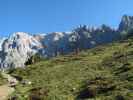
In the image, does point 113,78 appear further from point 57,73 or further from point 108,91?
point 57,73

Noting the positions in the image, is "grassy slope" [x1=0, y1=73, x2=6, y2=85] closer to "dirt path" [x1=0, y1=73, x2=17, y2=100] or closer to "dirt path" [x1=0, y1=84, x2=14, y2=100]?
"dirt path" [x1=0, y1=73, x2=17, y2=100]

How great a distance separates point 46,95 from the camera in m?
42.7

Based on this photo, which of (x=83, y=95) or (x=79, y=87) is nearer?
(x=83, y=95)

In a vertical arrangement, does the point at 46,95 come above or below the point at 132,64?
below

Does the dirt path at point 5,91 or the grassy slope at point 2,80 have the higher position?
the grassy slope at point 2,80

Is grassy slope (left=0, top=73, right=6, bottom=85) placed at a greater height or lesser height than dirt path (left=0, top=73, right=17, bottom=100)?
greater

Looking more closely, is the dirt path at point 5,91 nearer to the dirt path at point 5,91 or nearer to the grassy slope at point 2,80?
the dirt path at point 5,91

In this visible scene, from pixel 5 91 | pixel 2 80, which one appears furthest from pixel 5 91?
pixel 2 80

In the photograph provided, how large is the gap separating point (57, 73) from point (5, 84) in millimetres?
9499

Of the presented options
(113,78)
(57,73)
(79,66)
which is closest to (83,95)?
(113,78)

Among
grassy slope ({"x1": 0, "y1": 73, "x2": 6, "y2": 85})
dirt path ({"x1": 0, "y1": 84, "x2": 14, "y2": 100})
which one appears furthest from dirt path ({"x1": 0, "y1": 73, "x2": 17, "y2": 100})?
grassy slope ({"x1": 0, "y1": 73, "x2": 6, "y2": 85})

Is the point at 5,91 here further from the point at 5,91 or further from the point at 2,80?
the point at 2,80

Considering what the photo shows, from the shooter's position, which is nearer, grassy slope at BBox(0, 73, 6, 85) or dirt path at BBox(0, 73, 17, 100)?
dirt path at BBox(0, 73, 17, 100)

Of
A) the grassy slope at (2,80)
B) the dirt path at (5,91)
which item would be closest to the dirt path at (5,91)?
the dirt path at (5,91)
